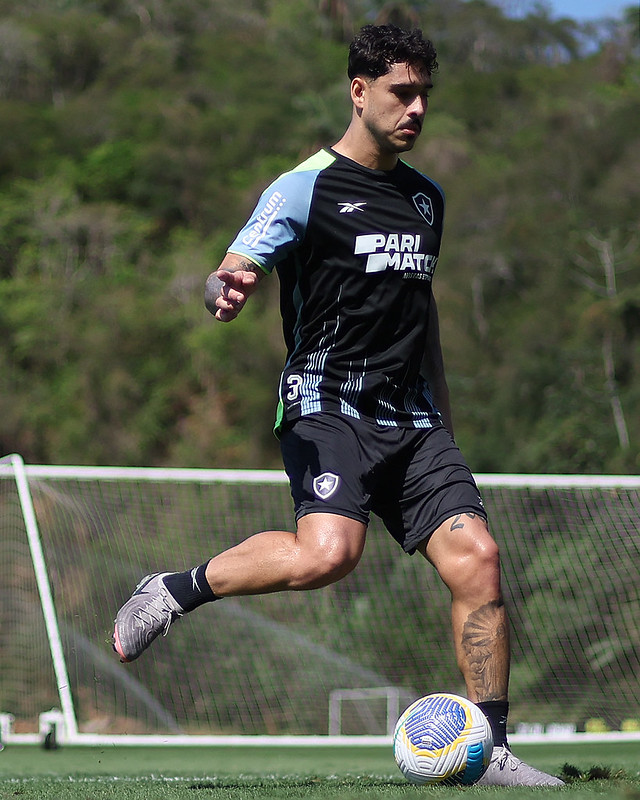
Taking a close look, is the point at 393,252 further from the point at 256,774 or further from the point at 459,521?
Result: the point at 256,774

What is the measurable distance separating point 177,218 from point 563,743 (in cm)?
3539

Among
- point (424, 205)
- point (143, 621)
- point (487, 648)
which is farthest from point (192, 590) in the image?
point (424, 205)

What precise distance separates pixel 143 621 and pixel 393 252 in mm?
1475

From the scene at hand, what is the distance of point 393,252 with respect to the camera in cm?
374

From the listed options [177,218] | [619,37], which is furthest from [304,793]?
[619,37]

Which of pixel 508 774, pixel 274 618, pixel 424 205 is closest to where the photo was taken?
pixel 508 774

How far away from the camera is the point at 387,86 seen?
3.74m

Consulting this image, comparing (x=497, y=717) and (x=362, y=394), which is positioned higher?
(x=362, y=394)

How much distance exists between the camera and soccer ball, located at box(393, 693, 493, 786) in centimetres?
325

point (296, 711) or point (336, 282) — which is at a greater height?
point (336, 282)

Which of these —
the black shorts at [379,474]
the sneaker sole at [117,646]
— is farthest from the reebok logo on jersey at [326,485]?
the sneaker sole at [117,646]

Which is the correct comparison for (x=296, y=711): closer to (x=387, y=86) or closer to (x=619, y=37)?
(x=387, y=86)

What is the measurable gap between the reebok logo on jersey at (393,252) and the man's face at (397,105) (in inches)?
12.3

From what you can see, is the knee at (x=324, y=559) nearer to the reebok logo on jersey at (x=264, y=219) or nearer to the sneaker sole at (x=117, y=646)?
the sneaker sole at (x=117, y=646)
